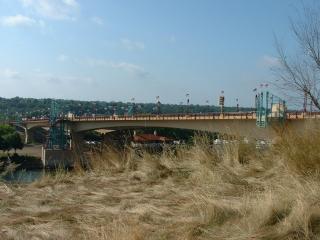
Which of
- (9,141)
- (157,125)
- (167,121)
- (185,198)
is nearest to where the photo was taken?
(185,198)

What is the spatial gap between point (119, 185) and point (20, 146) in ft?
292

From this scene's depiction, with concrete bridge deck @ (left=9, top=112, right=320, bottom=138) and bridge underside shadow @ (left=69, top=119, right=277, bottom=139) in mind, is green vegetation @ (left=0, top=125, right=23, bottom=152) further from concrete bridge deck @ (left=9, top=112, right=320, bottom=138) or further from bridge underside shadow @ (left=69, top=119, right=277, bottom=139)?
bridge underside shadow @ (left=69, top=119, right=277, bottom=139)

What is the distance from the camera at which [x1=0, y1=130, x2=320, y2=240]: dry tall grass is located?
448 centimetres

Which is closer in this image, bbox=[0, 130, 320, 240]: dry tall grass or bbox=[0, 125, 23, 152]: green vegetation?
bbox=[0, 130, 320, 240]: dry tall grass

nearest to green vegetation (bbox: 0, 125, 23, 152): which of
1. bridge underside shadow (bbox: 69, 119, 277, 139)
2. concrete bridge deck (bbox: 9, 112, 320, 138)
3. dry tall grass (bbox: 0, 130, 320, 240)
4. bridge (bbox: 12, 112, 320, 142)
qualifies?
bridge (bbox: 12, 112, 320, 142)

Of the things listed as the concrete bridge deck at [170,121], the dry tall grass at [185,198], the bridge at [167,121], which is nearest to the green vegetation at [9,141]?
the bridge at [167,121]

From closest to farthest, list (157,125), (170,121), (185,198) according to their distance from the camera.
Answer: (185,198) → (170,121) → (157,125)

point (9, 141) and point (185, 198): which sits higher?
point (185, 198)

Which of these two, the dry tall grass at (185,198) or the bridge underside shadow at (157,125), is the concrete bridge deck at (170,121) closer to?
the bridge underside shadow at (157,125)

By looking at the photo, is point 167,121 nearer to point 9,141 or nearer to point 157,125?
point 157,125

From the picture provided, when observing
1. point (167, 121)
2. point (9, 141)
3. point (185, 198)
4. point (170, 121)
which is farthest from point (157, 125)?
point (185, 198)

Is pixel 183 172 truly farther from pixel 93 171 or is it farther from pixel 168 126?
pixel 168 126

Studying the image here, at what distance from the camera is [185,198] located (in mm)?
6066

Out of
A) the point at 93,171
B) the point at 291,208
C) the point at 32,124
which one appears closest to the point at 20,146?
the point at 32,124
